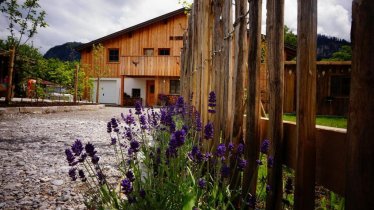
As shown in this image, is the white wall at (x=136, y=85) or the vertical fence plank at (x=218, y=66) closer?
the vertical fence plank at (x=218, y=66)

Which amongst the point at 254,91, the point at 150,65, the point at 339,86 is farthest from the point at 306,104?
the point at 150,65

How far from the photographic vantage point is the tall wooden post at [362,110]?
2.92ft

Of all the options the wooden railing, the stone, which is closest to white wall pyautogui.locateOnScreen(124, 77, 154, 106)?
the wooden railing

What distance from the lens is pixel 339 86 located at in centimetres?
1958

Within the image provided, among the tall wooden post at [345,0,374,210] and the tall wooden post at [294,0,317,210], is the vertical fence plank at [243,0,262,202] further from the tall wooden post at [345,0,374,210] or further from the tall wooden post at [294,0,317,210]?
the tall wooden post at [345,0,374,210]

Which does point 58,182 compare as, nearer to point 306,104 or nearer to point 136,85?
point 306,104

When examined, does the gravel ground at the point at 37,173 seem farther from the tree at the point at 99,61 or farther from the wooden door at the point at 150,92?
the wooden door at the point at 150,92

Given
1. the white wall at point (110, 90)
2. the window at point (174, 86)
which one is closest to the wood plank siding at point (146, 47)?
the white wall at point (110, 90)

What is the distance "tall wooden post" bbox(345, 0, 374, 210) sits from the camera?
89 centimetres

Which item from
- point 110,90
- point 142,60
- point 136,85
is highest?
point 142,60

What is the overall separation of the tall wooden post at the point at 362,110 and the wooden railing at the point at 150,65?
91.0ft

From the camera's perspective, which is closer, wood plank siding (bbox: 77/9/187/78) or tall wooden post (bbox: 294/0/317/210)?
tall wooden post (bbox: 294/0/317/210)

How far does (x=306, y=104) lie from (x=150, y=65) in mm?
28320

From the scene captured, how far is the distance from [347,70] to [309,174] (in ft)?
66.1
